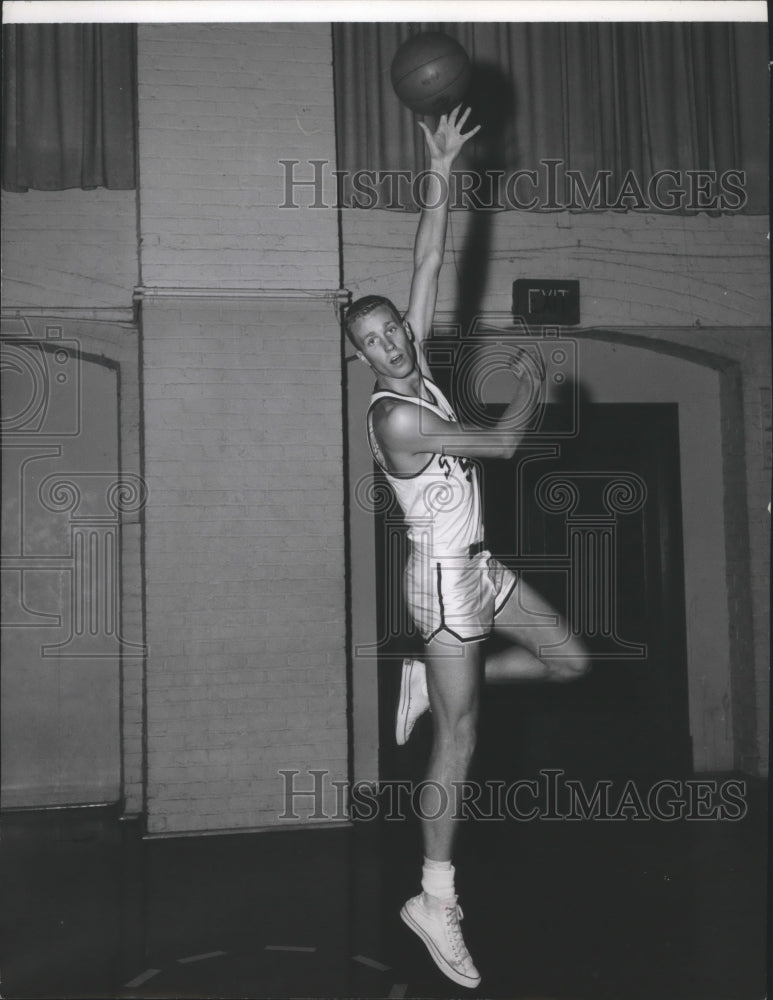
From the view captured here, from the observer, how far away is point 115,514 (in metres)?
4.46

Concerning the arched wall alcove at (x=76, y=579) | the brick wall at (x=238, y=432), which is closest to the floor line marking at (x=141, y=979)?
the brick wall at (x=238, y=432)

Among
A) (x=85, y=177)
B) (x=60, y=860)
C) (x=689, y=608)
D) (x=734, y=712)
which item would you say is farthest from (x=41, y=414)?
(x=734, y=712)

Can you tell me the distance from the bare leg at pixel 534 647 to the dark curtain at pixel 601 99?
2.20 metres

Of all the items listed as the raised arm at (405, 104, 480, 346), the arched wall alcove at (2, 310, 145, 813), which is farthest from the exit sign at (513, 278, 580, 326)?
the arched wall alcove at (2, 310, 145, 813)

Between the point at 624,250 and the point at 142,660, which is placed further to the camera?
the point at 624,250

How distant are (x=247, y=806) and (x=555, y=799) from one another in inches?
58.1

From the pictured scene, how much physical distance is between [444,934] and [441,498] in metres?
1.37

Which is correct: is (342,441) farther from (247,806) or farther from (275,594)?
(247,806)

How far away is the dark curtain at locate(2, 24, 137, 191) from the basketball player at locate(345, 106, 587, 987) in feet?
5.79

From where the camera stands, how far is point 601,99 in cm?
438

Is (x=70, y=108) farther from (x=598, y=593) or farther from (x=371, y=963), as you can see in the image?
(x=371, y=963)

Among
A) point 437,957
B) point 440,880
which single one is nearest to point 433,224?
point 440,880

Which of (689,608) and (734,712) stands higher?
(689,608)

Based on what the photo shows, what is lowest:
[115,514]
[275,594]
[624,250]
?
[275,594]
